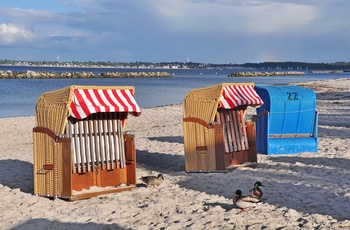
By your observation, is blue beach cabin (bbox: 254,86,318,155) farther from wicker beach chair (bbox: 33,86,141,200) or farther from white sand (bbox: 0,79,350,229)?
wicker beach chair (bbox: 33,86,141,200)

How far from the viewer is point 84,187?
9.12 meters

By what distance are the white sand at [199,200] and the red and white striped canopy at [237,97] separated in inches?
56.9

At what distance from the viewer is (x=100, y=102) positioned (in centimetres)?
877

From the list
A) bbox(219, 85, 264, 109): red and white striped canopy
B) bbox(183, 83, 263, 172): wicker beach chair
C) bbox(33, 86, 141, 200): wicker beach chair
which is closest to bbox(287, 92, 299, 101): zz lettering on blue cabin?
bbox(219, 85, 264, 109): red and white striped canopy

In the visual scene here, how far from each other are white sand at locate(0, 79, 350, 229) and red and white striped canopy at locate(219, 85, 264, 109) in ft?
4.74

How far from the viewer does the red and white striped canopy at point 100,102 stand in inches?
332

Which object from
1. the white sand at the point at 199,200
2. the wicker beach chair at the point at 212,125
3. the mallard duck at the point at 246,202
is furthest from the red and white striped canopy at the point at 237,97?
the mallard duck at the point at 246,202

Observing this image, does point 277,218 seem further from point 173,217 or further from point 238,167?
point 238,167

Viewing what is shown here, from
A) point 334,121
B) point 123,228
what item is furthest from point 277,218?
point 334,121

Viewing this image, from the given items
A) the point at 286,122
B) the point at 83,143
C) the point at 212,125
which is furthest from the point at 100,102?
the point at 286,122

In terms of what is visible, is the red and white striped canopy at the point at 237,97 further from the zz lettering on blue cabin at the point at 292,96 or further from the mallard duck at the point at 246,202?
the mallard duck at the point at 246,202

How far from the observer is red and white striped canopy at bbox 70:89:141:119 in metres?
8.45

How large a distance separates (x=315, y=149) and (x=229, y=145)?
2.97 m

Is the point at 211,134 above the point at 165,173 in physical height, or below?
above
